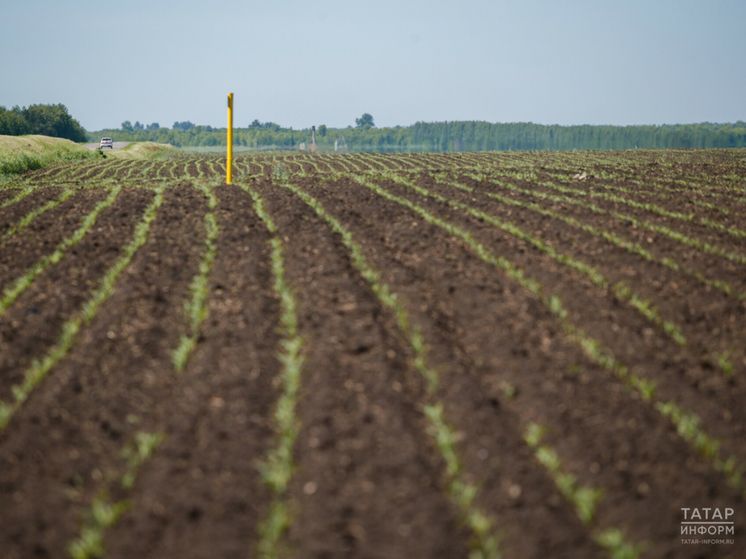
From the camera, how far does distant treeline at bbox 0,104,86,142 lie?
334 feet

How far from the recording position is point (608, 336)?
6816mm

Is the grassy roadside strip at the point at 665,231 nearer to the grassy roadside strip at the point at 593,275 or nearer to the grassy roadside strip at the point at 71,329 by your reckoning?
the grassy roadside strip at the point at 593,275

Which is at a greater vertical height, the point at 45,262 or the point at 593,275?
the point at 593,275

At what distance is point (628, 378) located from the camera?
5.94m

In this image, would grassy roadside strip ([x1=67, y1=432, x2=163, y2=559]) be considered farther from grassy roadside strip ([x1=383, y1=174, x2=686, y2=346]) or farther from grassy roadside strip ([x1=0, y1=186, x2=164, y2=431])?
grassy roadside strip ([x1=383, y1=174, x2=686, y2=346])

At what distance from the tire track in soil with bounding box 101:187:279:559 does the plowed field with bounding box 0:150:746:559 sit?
0.02 metres

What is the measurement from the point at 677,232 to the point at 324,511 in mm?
9679

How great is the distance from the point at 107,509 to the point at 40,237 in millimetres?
8082

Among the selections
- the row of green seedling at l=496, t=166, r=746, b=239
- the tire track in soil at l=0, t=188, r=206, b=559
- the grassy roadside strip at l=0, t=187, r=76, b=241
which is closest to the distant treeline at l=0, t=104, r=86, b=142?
the grassy roadside strip at l=0, t=187, r=76, b=241

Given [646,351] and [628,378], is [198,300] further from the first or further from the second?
[646,351]

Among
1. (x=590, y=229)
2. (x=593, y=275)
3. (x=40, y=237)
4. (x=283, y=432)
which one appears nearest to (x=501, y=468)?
(x=283, y=432)

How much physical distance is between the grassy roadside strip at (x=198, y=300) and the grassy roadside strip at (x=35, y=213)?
3149 millimetres

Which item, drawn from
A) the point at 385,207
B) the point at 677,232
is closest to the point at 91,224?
the point at 385,207

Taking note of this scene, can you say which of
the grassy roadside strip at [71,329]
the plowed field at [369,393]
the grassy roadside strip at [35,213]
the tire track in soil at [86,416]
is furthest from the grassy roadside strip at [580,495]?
the grassy roadside strip at [35,213]
